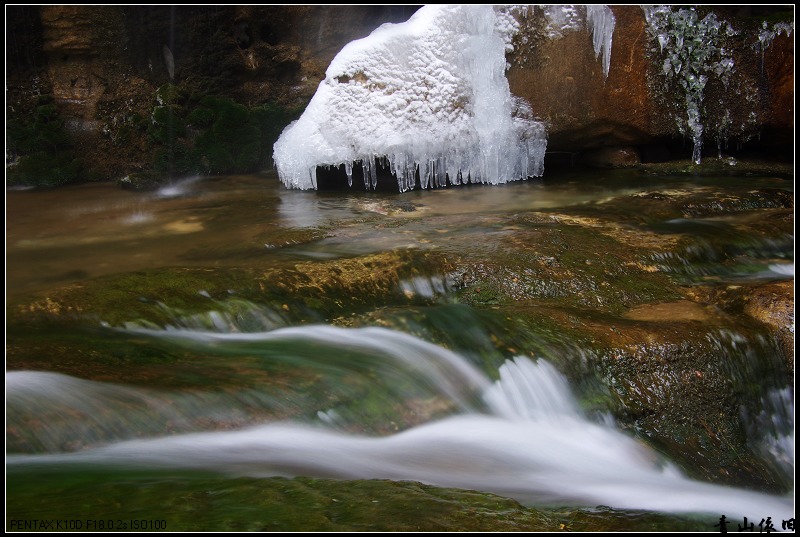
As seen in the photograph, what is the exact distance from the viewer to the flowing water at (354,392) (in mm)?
2926

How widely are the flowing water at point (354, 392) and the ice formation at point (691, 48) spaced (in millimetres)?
3118

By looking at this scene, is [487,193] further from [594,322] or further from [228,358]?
[228,358]

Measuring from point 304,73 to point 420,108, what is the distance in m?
2.63

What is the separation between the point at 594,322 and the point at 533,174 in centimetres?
457

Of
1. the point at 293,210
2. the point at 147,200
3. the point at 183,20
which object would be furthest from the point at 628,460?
the point at 183,20

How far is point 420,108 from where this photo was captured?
789 centimetres

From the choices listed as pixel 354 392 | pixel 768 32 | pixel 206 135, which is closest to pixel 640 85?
pixel 768 32

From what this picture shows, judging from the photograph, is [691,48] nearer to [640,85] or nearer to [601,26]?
A: [640,85]

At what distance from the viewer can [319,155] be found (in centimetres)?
778

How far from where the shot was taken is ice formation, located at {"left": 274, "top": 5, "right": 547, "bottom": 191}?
7805 millimetres

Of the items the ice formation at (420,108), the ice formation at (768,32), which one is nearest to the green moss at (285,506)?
the ice formation at (420,108)

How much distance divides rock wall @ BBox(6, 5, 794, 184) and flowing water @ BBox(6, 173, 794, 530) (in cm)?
303

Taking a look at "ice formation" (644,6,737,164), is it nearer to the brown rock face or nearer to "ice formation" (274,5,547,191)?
the brown rock face

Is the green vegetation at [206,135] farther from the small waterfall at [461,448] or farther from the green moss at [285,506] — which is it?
the green moss at [285,506]
